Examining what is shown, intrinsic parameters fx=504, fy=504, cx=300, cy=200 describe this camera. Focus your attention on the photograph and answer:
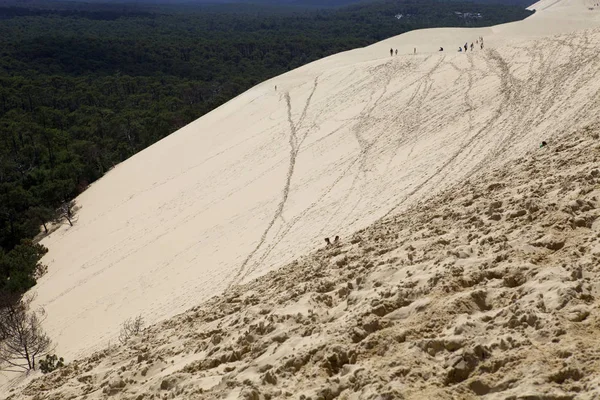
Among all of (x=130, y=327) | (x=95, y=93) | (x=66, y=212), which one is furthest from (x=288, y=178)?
(x=95, y=93)

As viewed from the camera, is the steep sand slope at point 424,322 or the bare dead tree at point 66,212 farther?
the bare dead tree at point 66,212

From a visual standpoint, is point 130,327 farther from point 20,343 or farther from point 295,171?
point 295,171

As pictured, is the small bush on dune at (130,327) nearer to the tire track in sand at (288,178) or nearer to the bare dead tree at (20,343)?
the tire track in sand at (288,178)

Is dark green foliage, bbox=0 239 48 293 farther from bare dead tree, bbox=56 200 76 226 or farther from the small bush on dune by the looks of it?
the small bush on dune

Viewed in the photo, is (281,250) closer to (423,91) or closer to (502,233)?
(502,233)

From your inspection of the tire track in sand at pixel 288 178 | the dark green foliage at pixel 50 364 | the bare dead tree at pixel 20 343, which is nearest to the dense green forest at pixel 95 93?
the bare dead tree at pixel 20 343

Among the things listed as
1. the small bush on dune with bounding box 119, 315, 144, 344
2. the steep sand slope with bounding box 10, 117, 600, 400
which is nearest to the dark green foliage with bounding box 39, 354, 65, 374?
the small bush on dune with bounding box 119, 315, 144, 344
